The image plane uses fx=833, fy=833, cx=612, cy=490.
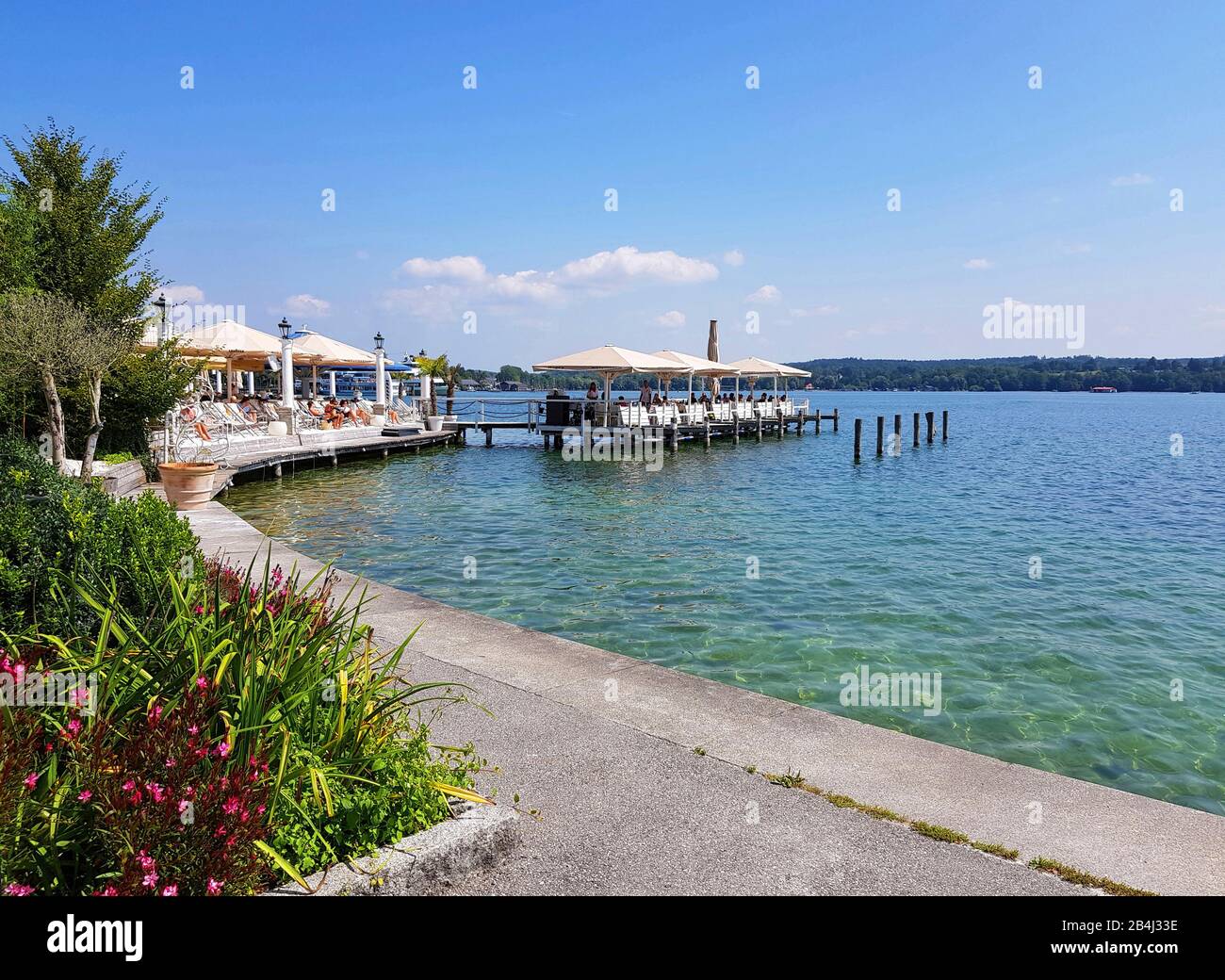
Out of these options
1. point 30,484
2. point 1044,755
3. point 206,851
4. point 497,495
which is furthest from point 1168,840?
point 497,495

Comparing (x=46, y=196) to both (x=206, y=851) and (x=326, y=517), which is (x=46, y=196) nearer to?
(x=326, y=517)

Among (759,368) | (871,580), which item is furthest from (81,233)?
(759,368)

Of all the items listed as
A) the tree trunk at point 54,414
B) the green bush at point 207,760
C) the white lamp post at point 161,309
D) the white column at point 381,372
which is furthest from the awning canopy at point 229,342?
the green bush at point 207,760

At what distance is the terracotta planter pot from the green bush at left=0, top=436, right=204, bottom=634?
10.7 m

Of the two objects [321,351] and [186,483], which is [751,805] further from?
[321,351]

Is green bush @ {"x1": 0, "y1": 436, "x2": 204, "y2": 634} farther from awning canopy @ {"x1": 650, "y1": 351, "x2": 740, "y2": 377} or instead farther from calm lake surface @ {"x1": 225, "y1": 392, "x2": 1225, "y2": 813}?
awning canopy @ {"x1": 650, "y1": 351, "x2": 740, "y2": 377}

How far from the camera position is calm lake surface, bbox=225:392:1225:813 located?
799cm

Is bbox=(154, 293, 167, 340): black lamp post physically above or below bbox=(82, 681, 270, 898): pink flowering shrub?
above

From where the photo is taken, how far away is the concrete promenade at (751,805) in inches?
150

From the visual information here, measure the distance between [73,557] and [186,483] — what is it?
11896mm

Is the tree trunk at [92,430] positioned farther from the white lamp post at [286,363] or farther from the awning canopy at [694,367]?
the awning canopy at [694,367]

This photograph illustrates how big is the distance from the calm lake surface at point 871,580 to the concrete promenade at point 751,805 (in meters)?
2.17

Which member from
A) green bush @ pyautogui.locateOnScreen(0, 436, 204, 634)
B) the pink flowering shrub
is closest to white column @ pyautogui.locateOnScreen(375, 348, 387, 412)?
green bush @ pyautogui.locateOnScreen(0, 436, 204, 634)
